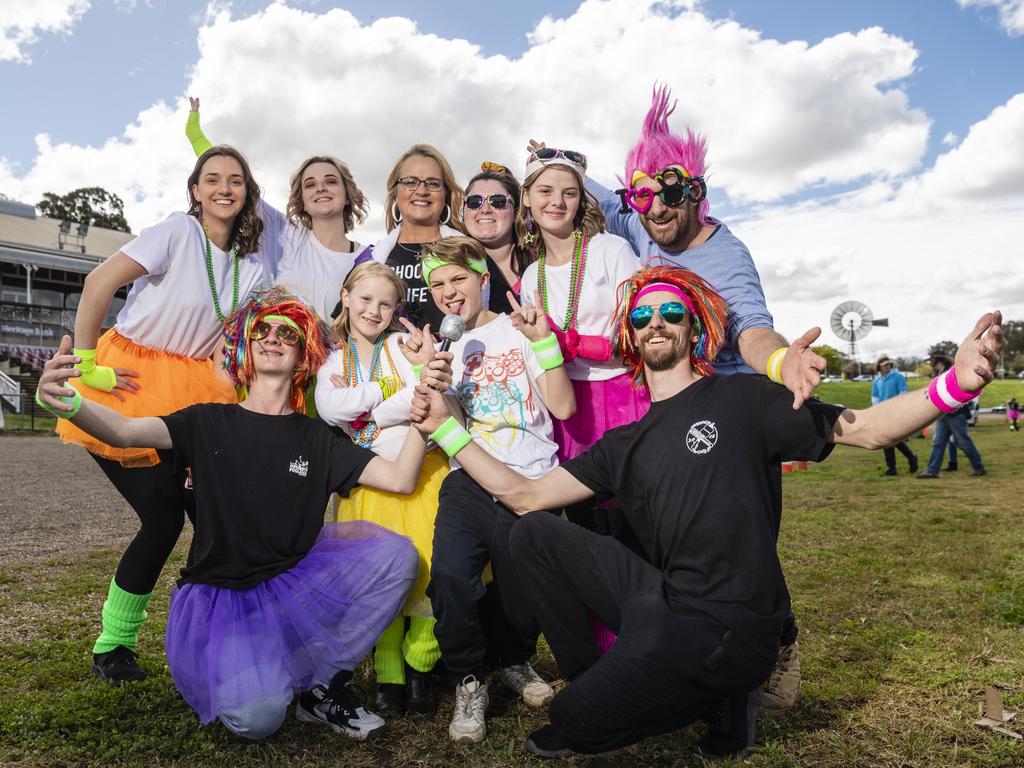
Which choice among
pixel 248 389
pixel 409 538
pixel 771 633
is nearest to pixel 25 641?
pixel 248 389

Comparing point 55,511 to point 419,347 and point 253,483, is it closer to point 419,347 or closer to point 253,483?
point 253,483

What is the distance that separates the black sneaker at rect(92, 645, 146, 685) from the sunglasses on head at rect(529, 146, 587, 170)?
3.23m

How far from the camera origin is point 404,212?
4.39 meters

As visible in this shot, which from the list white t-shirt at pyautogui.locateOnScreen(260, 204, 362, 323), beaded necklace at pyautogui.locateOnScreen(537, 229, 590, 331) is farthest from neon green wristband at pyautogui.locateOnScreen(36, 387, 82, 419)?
beaded necklace at pyautogui.locateOnScreen(537, 229, 590, 331)

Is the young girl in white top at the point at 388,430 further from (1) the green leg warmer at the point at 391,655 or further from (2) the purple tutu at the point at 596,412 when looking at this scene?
(2) the purple tutu at the point at 596,412

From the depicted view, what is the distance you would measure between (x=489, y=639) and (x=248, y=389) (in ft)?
5.56

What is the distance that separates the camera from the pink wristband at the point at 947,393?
8.21ft

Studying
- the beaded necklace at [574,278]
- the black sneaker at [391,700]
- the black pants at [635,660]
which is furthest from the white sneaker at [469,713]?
the beaded necklace at [574,278]

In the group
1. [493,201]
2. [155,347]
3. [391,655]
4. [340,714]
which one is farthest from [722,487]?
[155,347]

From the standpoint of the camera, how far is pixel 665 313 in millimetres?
3102

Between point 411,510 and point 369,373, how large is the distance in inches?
27.0

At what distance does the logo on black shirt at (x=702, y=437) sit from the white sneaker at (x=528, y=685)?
1455 millimetres

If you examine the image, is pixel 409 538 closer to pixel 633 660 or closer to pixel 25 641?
pixel 633 660

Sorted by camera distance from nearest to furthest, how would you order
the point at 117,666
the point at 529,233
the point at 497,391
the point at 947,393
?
1. the point at 947,393
2. the point at 497,391
3. the point at 117,666
4. the point at 529,233
